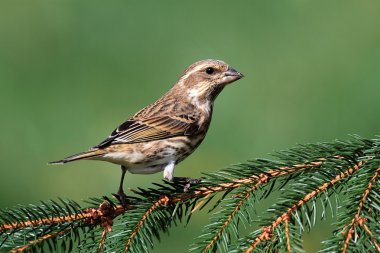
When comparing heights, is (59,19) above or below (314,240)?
above

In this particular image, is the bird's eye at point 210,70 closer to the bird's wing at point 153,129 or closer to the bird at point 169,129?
the bird at point 169,129

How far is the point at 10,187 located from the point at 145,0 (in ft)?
12.8

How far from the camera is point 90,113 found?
914 centimetres

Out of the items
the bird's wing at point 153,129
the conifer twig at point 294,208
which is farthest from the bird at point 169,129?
the conifer twig at point 294,208

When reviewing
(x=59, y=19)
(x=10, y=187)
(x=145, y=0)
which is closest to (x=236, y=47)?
(x=145, y=0)

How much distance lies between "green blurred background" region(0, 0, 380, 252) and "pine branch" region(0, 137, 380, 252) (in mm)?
2673

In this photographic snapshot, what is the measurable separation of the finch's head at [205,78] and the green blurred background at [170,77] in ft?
4.70

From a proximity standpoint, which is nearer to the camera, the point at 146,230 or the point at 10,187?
the point at 146,230

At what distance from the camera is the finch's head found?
5.96 meters

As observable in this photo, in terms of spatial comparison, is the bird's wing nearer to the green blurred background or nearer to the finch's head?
the finch's head

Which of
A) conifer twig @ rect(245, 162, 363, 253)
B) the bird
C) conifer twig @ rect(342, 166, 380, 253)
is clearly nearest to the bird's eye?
the bird

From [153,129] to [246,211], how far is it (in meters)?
1.68

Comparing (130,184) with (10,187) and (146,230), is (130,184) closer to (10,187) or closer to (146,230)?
(10,187)

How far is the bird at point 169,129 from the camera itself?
5191mm
